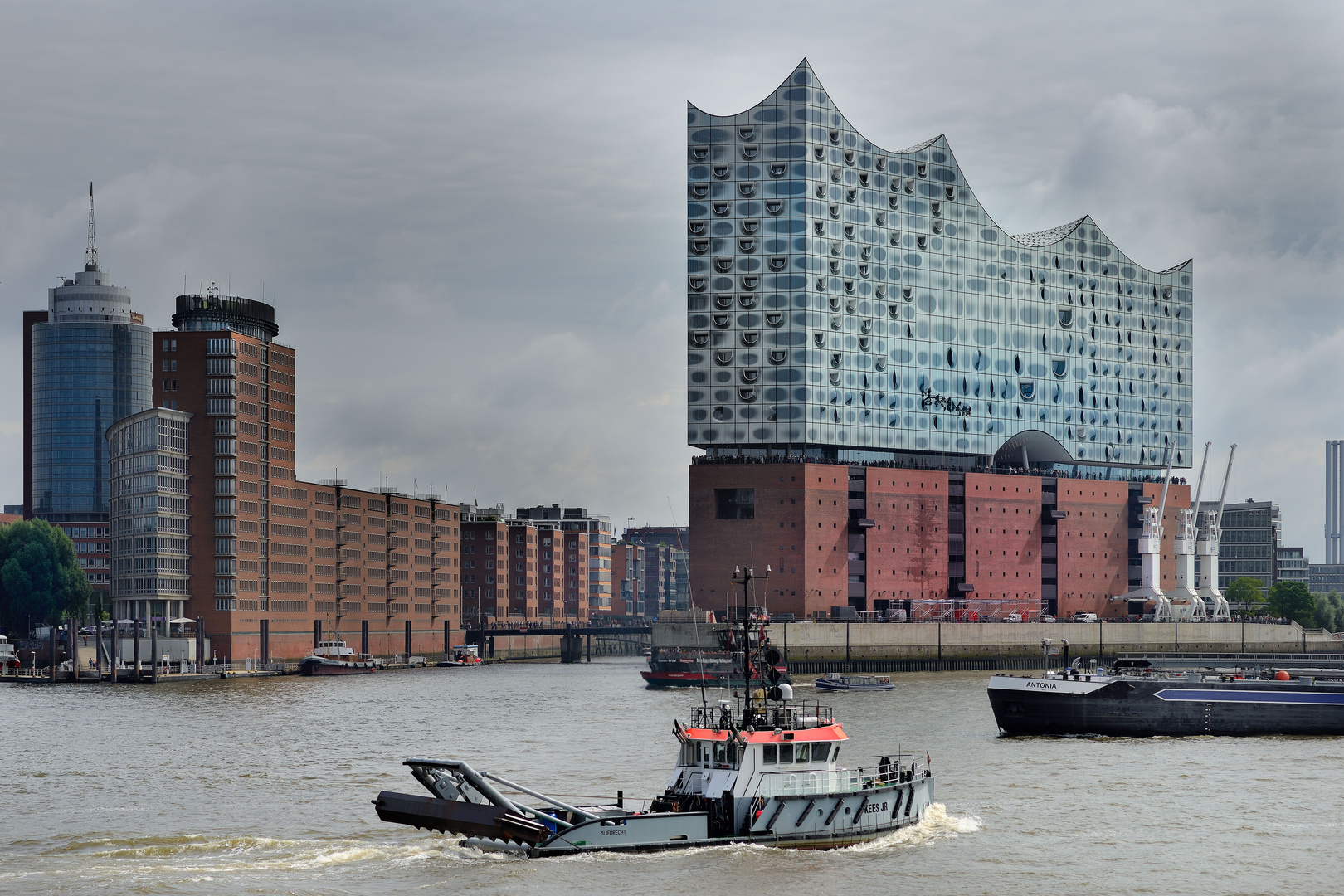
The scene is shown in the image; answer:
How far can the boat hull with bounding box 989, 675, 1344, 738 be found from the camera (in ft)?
309

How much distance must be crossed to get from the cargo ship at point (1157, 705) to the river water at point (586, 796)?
72.4 inches

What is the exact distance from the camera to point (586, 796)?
6384 cm

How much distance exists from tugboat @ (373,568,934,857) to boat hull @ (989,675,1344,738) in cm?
4064

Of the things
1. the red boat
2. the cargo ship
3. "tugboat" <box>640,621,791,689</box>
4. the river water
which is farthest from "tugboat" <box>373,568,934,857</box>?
"tugboat" <box>640,621,791,689</box>

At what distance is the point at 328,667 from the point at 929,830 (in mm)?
143640

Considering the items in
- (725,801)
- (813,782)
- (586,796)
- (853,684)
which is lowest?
(853,684)

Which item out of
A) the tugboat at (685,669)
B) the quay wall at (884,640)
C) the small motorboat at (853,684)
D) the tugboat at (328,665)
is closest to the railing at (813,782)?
the small motorboat at (853,684)

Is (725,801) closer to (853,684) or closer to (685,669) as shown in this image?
(853,684)

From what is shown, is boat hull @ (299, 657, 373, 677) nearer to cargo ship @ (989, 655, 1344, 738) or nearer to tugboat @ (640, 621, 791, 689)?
tugboat @ (640, 621, 791, 689)

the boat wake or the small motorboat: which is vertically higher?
the boat wake

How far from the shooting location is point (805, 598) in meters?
187

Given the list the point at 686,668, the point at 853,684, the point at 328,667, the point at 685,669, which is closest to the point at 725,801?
the point at 853,684

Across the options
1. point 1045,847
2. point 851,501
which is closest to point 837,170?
point 851,501

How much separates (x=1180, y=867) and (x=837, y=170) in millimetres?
147861
